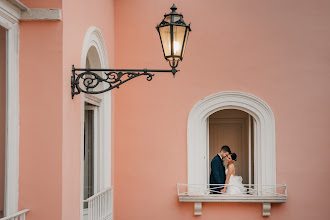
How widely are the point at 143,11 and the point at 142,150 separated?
2313 mm

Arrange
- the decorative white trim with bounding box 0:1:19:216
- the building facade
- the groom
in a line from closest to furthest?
the decorative white trim with bounding box 0:1:19:216 → the building facade → the groom

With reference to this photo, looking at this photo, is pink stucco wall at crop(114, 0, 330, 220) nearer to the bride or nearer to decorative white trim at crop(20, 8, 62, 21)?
the bride

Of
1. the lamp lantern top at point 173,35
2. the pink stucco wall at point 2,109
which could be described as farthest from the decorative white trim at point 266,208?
the pink stucco wall at point 2,109

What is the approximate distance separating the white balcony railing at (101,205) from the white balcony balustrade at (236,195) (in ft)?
3.67

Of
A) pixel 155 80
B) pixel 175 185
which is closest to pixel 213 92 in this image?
pixel 155 80

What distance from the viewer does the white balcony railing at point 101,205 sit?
7491mm

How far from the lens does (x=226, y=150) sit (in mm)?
9695

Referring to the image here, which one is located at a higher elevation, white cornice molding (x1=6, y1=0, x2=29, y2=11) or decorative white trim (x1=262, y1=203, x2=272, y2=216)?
white cornice molding (x1=6, y1=0, x2=29, y2=11)

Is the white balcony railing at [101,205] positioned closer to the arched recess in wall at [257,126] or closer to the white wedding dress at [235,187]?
the arched recess in wall at [257,126]

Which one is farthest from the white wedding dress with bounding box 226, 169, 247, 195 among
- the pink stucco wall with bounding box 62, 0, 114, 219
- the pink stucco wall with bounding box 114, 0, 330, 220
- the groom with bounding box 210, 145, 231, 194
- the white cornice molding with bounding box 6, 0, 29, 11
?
the white cornice molding with bounding box 6, 0, 29, 11

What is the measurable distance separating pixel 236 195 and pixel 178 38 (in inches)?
151

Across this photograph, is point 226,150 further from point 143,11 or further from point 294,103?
point 143,11

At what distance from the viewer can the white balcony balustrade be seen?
8836 mm

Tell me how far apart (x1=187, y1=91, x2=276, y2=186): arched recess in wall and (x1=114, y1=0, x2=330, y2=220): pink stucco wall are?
0.10 meters
